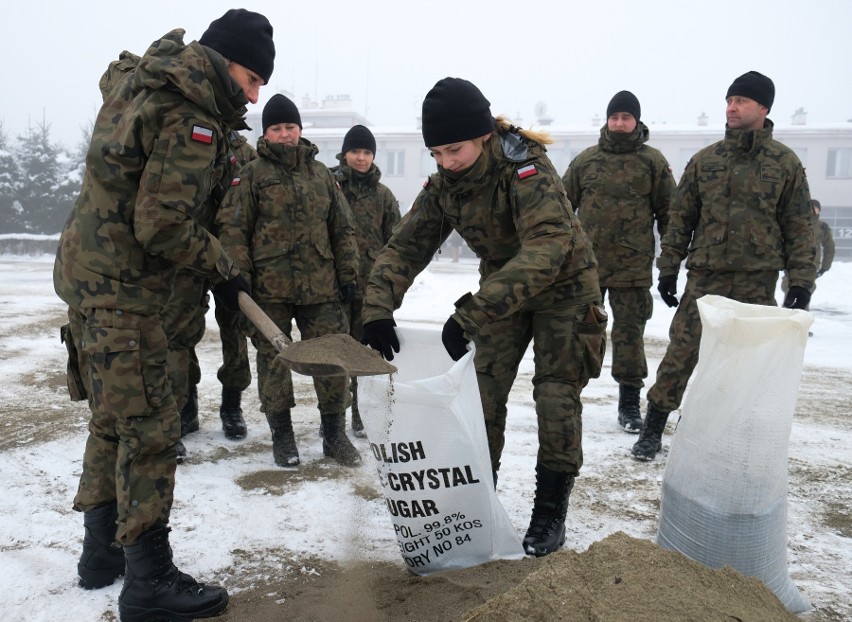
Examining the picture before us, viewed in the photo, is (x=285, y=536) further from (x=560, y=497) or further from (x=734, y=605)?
(x=734, y=605)

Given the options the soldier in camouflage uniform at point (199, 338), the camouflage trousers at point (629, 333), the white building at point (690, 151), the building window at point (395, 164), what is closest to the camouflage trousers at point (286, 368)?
the soldier in camouflage uniform at point (199, 338)


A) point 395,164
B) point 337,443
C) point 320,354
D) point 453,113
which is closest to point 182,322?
point 337,443

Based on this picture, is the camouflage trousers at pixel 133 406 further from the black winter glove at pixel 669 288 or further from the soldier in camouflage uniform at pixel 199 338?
the black winter glove at pixel 669 288

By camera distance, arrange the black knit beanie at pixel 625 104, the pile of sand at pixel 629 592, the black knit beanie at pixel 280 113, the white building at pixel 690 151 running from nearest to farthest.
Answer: the pile of sand at pixel 629 592 → the black knit beanie at pixel 280 113 → the black knit beanie at pixel 625 104 → the white building at pixel 690 151

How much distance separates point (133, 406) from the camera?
233cm

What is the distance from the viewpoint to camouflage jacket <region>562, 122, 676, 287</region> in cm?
512

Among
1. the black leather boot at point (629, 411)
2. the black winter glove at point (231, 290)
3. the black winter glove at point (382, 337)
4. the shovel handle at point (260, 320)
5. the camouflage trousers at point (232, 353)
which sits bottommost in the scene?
the black leather boot at point (629, 411)

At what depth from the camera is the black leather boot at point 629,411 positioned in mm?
4895

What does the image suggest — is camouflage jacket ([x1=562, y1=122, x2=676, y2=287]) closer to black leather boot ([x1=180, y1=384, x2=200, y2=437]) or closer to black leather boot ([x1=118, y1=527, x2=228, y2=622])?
black leather boot ([x1=180, y1=384, x2=200, y2=437])

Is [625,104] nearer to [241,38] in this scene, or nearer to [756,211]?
[756,211]

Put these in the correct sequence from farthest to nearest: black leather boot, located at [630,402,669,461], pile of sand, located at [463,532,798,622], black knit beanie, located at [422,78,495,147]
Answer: black leather boot, located at [630,402,669,461] → black knit beanie, located at [422,78,495,147] → pile of sand, located at [463,532,798,622]

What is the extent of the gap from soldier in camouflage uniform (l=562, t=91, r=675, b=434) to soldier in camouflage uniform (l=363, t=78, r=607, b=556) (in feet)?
7.29

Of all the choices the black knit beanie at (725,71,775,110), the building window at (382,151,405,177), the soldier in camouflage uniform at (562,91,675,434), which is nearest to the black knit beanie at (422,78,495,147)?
the black knit beanie at (725,71,775,110)

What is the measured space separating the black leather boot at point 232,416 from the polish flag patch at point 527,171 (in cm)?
272
